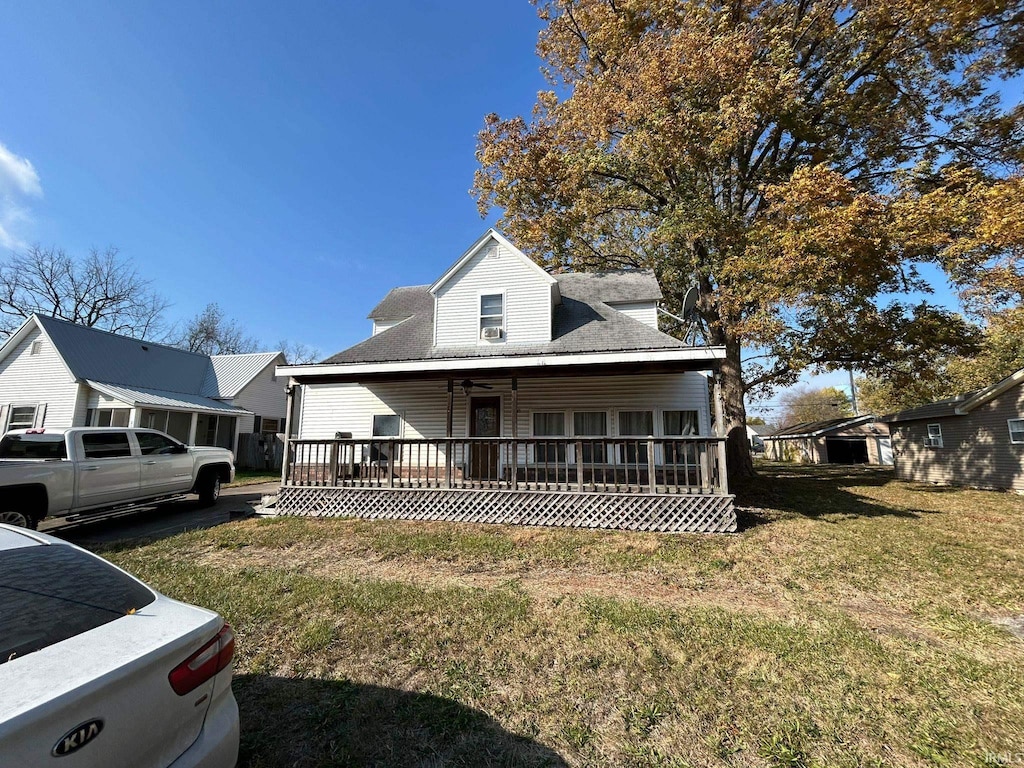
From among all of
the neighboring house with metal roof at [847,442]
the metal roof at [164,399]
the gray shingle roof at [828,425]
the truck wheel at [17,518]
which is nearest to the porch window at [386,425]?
the truck wheel at [17,518]

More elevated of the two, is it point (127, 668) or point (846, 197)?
point (846, 197)

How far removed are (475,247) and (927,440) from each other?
64.0ft

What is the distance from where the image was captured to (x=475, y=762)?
2635 mm

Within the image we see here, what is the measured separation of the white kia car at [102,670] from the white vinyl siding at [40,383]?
71.1 feet

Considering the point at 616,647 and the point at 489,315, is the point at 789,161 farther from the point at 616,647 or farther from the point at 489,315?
the point at 616,647

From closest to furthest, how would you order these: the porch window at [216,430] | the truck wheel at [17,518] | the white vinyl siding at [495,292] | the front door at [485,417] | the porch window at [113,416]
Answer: the truck wheel at [17,518]
the white vinyl siding at [495,292]
the front door at [485,417]
the porch window at [113,416]
the porch window at [216,430]

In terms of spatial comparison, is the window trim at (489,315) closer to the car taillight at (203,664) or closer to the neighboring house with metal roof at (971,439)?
the car taillight at (203,664)

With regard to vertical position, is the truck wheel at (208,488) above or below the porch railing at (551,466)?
below

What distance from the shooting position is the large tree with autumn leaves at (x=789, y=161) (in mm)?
12031

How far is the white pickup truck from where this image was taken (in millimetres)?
6945

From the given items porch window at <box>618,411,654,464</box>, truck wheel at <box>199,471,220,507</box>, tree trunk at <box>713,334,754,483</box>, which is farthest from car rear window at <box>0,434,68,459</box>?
tree trunk at <box>713,334,754,483</box>

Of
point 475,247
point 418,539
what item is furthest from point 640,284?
point 418,539

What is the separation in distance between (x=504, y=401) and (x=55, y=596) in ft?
35.7

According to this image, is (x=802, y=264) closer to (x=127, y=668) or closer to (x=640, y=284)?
(x=640, y=284)
